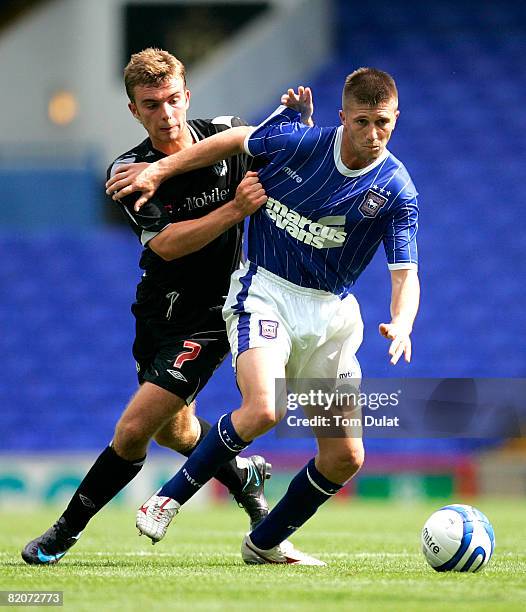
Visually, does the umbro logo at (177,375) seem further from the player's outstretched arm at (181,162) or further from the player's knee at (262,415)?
the player's outstretched arm at (181,162)

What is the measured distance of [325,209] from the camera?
520 cm

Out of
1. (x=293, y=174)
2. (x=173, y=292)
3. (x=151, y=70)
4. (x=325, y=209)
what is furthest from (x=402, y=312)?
(x=151, y=70)

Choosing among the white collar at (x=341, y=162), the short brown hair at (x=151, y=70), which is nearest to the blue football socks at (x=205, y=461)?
the white collar at (x=341, y=162)

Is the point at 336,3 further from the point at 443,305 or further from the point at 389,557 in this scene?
the point at 389,557

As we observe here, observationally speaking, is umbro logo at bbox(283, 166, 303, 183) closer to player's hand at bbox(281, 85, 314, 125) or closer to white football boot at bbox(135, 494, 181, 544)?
player's hand at bbox(281, 85, 314, 125)

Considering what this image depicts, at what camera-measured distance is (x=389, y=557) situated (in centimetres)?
588

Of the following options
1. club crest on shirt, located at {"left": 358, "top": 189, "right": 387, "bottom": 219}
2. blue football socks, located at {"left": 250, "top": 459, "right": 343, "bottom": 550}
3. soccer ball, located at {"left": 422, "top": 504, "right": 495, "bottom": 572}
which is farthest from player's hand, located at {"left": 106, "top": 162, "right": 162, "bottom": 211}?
soccer ball, located at {"left": 422, "top": 504, "right": 495, "bottom": 572}

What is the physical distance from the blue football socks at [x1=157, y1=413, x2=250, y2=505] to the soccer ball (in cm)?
87

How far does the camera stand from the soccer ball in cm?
500

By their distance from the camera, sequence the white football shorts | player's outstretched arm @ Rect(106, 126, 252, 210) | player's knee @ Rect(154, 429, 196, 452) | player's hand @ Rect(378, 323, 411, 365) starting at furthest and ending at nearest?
player's knee @ Rect(154, 429, 196, 452)
player's outstretched arm @ Rect(106, 126, 252, 210)
the white football shorts
player's hand @ Rect(378, 323, 411, 365)

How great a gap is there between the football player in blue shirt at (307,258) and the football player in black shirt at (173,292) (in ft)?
0.53

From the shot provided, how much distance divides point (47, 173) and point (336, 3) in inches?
192

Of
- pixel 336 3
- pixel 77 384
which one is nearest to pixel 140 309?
pixel 77 384

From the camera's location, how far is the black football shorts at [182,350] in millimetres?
5492
